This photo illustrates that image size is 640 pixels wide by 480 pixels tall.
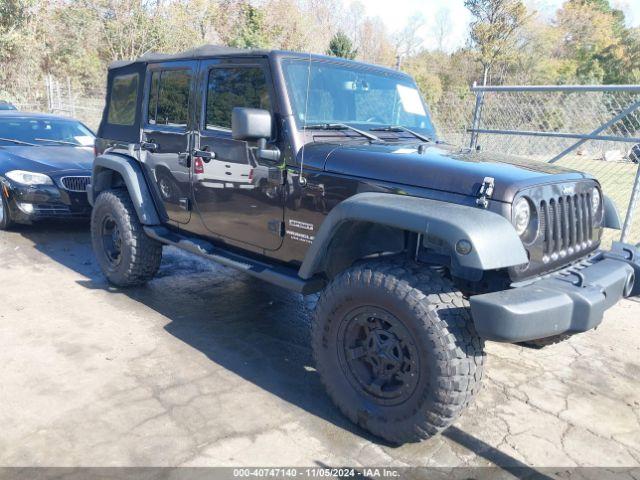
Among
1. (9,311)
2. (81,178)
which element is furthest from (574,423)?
(81,178)

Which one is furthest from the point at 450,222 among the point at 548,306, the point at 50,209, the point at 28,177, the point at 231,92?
the point at 28,177

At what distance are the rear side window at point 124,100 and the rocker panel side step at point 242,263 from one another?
109 centimetres

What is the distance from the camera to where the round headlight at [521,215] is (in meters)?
2.51

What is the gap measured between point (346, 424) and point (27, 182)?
5.21m

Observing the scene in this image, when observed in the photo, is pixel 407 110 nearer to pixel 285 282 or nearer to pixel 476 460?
pixel 285 282

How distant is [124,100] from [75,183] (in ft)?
6.51

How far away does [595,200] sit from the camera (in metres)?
3.20

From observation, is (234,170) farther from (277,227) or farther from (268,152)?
(277,227)

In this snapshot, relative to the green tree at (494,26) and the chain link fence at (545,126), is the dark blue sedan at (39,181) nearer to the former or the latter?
the chain link fence at (545,126)

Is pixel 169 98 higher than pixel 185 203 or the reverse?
higher

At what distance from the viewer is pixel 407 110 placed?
3957 mm

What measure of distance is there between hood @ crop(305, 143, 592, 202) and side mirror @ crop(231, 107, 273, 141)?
0.94ft

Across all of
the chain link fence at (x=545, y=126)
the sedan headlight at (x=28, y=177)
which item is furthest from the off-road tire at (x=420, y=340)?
the sedan headlight at (x=28, y=177)

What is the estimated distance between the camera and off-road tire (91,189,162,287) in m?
4.50
